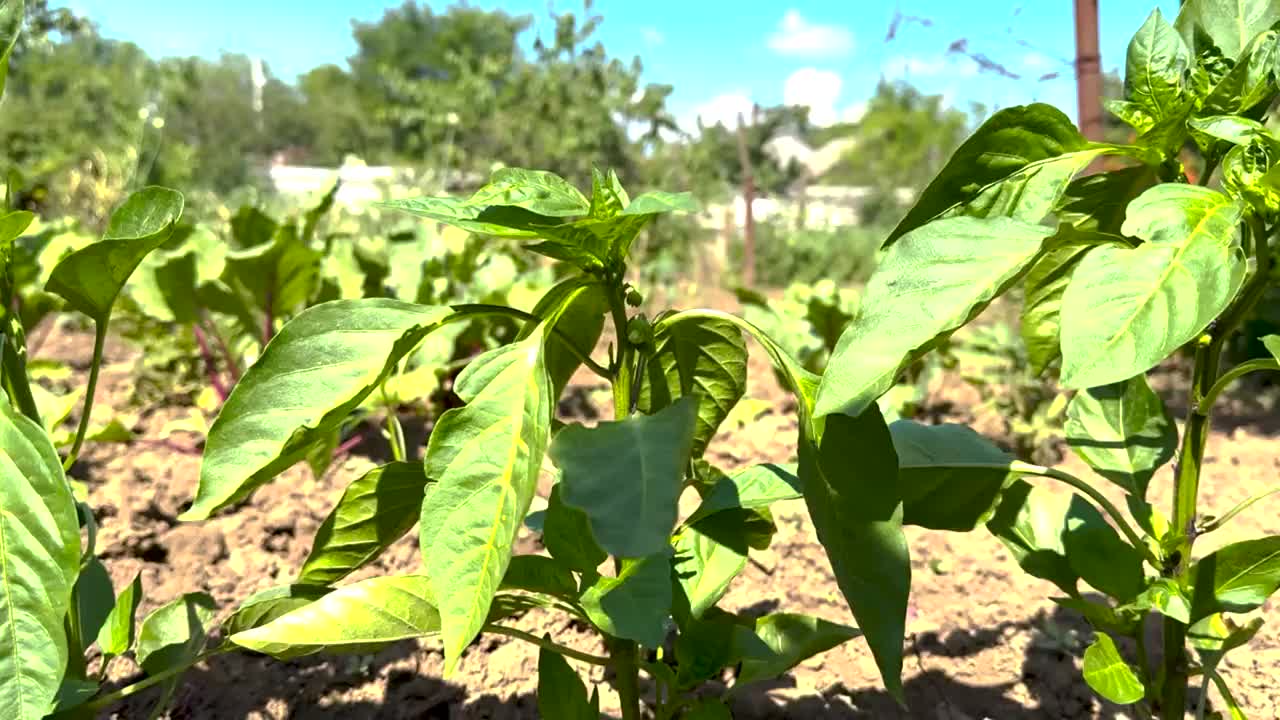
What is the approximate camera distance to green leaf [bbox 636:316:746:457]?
1.33 m

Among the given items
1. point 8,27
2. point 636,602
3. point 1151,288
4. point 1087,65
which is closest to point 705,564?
point 636,602

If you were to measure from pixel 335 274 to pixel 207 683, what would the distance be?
2.44 m

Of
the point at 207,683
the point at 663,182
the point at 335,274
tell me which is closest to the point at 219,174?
the point at 663,182

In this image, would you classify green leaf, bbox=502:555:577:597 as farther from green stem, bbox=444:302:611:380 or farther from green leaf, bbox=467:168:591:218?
green leaf, bbox=467:168:591:218

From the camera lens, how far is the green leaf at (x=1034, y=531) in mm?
1407

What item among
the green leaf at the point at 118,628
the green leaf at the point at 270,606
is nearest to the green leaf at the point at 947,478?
the green leaf at the point at 270,606

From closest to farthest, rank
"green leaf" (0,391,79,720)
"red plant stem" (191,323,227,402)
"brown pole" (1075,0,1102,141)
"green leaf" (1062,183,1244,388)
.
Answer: "green leaf" (1062,183,1244,388) → "green leaf" (0,391,79,720) → "brown pole" (1075,0,1102,141) → "red plant stem" (191,323,227,402)

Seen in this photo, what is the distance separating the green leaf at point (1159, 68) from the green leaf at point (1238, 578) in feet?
1.95

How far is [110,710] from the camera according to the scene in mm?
1784

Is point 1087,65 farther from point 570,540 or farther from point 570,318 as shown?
point 570,540

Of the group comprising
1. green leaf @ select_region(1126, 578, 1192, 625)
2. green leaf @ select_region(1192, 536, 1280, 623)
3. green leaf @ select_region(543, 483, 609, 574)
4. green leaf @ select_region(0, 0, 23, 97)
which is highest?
green leaf @ select_region(0, 0, 23, 97)

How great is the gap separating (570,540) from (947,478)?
575 millimetres

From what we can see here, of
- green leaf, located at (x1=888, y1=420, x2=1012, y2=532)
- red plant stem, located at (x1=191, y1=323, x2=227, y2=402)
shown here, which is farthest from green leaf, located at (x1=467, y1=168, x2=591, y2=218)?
red plant stem, located at (x1=191, y1=323, x2=227, y2=402)

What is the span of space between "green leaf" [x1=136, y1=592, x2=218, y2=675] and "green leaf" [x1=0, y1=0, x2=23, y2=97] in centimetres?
84
